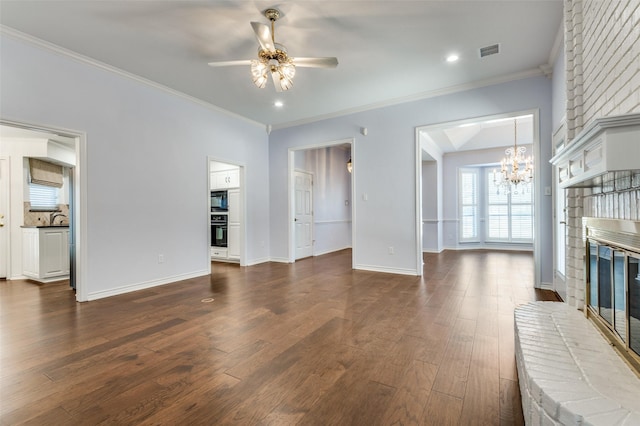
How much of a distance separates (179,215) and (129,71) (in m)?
2.04

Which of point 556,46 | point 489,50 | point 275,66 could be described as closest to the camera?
point 275,66

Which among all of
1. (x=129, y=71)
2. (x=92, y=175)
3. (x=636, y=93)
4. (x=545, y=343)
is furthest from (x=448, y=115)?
(x=92, y=175)

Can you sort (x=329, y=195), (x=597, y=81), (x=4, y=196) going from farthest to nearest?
(x=329, y=195), (x=4, y=196), (x=597, y=81)

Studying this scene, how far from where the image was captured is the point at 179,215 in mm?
4445

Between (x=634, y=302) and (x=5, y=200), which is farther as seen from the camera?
(x=5, y=200)

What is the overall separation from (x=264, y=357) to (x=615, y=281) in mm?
2141

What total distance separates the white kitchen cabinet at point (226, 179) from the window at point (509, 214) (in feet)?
22.5

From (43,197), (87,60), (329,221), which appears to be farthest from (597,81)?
(43,197)

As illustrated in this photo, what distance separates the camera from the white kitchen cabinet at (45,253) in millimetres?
4688

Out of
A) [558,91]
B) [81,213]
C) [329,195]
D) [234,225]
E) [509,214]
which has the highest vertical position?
[558,91]

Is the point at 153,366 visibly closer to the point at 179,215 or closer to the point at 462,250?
the point at 179,215

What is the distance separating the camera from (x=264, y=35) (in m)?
2.48

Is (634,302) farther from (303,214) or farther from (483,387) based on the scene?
(303,214)

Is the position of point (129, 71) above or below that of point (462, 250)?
above
